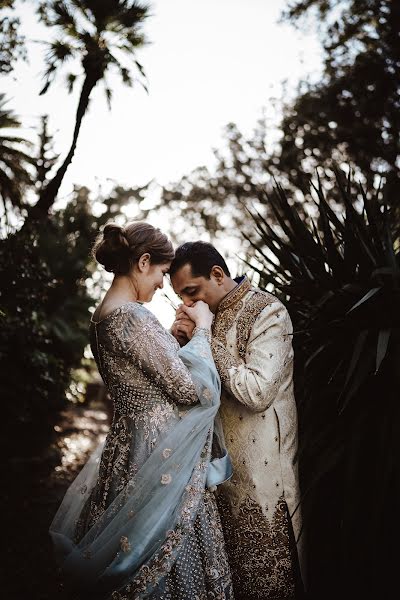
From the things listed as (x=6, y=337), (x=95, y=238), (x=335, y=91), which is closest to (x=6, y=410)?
(x=6, y=337)

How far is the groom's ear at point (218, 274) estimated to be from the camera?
9.05ft

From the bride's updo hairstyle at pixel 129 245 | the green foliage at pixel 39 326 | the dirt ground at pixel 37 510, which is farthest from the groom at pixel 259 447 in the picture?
the green foliage at pixel 39 326

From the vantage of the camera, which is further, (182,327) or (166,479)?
(182,327)

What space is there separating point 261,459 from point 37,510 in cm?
518

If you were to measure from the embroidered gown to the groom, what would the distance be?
0.21 m

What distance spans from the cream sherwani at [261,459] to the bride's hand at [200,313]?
119 millimetres

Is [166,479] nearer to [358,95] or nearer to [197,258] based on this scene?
[197,258]

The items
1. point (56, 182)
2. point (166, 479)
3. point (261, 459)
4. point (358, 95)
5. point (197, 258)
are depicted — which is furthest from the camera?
point (358, 95)

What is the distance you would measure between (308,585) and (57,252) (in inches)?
355

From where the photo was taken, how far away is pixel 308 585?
100 inches

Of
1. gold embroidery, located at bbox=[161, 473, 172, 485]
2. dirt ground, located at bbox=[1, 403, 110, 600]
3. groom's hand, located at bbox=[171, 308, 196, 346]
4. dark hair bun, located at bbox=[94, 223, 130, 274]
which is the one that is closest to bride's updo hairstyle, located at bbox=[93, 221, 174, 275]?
dark hair bun, located at bbox=[94, 223, 130, 274]

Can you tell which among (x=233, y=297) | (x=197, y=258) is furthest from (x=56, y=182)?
(x=233, y=297)

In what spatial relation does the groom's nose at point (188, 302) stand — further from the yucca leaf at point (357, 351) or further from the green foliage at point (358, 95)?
the green foliage at point (358, 95)

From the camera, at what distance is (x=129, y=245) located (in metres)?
2.46
